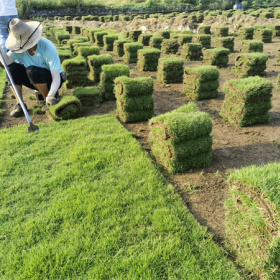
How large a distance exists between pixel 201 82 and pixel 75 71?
4.73 m

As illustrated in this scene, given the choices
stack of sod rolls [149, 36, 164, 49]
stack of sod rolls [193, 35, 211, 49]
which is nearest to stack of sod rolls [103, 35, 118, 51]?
stack of sod rolls [149, 36, 164, 49]

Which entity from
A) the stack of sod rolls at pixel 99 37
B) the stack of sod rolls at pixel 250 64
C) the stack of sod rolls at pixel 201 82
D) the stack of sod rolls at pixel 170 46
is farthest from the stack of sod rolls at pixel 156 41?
the stack of sod rolls at pixel 201 82

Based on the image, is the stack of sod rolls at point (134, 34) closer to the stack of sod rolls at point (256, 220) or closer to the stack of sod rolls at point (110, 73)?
the stack of sod rolls at point (110, 73)

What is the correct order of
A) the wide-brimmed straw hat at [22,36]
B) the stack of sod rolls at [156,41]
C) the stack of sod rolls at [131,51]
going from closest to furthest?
the wide-brimmed straw hat at [22,36] < the stack of sod rolls at [131,51] < the stack of sod rolls at [156,41]

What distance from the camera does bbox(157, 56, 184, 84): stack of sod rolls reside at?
9805 millimetres

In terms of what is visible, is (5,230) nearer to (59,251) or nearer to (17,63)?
(59,251)

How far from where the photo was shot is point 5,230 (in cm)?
329

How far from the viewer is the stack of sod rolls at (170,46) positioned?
15.2 metres

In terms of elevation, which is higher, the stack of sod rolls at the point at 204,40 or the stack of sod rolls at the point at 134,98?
the stack of sod rolls at the point at 204,40

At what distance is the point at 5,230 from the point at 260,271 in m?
3.25

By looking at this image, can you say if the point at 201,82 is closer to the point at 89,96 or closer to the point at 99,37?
the point at 89,96

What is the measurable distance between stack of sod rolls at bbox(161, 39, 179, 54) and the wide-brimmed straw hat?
419 inches

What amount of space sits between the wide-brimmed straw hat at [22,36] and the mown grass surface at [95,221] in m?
2.55

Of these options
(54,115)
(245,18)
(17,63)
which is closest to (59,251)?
(54,115)
